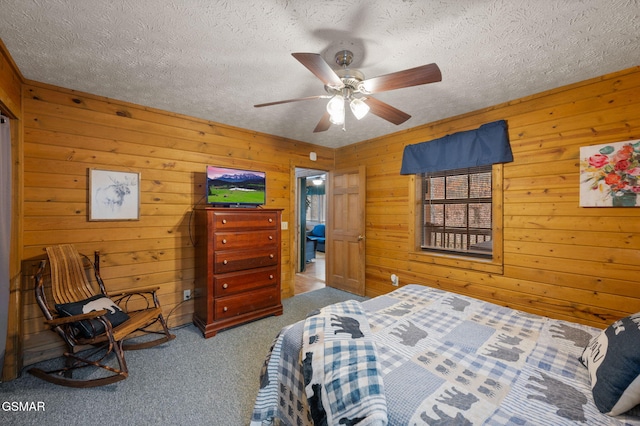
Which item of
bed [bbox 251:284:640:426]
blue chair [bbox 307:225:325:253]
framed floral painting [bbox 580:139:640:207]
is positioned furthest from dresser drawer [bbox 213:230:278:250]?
blue chair [bbox 307:225:325:253]

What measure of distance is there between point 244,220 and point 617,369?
293 cm

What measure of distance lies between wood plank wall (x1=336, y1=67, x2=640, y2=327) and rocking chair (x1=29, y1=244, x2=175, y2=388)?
3297 millimetres

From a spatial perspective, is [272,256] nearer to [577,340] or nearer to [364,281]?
[364,281]

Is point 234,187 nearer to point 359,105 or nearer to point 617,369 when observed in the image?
point 359,105

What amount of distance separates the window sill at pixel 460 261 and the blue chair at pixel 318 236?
469 cm

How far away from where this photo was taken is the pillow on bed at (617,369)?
943mm

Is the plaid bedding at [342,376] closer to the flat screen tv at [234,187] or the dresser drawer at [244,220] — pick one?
the dresser drawer at [244,220]

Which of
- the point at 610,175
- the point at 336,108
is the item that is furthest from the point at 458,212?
the point at 336,108

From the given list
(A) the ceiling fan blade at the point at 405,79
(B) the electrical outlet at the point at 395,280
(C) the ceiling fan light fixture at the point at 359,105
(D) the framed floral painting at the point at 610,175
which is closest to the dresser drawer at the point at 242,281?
(B) the electrical outlet at the point at 395,280

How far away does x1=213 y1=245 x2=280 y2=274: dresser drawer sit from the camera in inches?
112

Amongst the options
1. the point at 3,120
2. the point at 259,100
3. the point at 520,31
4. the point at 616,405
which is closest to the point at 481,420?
the point at 616,405

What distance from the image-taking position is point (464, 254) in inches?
124

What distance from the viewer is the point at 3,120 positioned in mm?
1902

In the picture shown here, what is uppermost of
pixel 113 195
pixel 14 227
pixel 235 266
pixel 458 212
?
pixel 113 195
